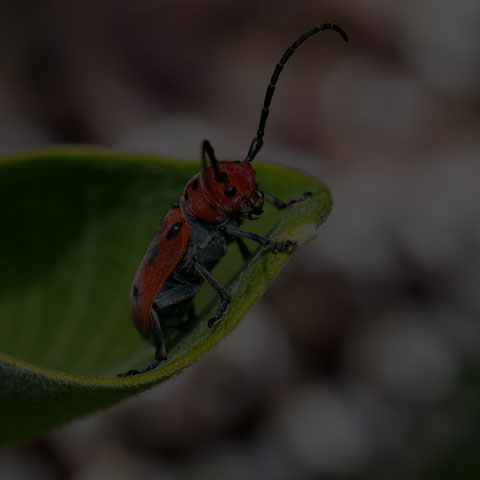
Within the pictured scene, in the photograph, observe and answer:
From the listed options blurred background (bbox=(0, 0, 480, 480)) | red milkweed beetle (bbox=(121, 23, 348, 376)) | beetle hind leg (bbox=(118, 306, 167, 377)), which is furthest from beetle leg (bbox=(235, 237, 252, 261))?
blurred background (bbox=(0, 0, 480, 480))

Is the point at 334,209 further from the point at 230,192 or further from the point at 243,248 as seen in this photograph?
the point at 230,192

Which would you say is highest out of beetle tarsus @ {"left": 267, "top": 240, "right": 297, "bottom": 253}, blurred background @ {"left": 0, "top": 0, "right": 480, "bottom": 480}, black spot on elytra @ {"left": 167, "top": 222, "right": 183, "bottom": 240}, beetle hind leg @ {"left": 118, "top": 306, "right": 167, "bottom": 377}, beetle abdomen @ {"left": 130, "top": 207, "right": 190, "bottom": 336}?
beetle tarsus @ {"left": 267, "top": 240, "right": 297, "bottom": 253}

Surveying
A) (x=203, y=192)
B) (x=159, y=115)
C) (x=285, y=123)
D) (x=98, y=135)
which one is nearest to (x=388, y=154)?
(x=285, y=123)

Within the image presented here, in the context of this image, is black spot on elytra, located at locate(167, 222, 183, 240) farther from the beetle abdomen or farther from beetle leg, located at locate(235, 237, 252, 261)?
beetle leg, located at locate(235, 237, 252, 261)

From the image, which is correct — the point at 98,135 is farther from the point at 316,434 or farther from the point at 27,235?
the point at 27,235

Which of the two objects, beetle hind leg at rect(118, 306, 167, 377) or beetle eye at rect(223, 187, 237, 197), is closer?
beetle hind leg at rect(118, 306, 167, 377)

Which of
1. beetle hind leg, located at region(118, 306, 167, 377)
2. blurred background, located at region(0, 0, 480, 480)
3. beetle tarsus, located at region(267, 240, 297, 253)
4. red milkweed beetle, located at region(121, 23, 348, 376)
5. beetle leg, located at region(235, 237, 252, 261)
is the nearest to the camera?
beetle tarsus, located at region(267, 240, 297, 253)

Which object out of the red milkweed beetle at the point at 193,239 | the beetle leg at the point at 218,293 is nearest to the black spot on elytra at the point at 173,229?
the red milkweed beetle at the point at 193,239

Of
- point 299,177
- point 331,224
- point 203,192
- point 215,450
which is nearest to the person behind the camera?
point 299,177
